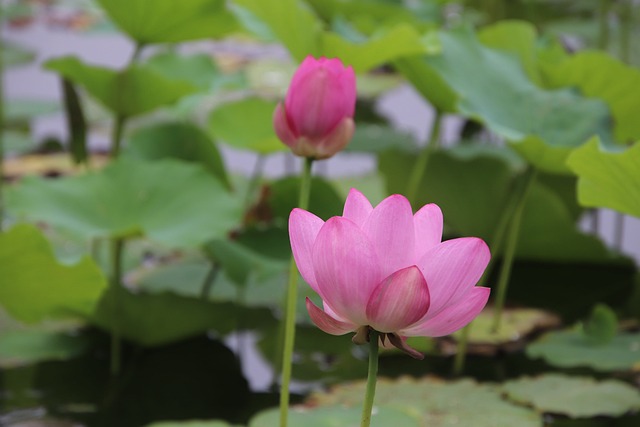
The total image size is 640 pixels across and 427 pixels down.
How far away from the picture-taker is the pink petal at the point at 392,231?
478 millimetres

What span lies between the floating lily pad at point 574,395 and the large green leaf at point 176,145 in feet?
1.62

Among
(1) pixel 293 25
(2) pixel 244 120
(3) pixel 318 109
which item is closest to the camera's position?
(3) pixel 318 109

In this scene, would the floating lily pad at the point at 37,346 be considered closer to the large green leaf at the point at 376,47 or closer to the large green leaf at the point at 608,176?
the large green leaf at the point at 376,47

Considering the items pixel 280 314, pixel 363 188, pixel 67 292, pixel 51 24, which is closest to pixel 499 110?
pixel 280 314

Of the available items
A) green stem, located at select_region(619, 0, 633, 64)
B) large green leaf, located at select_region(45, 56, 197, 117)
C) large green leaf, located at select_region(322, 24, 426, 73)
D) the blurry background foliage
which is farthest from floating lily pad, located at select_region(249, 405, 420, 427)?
green stem, located at select_region(619, 0, 633, 64)

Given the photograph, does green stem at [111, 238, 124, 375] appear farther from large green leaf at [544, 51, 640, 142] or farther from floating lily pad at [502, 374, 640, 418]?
large green leaf at [544, 51, 640, 142]

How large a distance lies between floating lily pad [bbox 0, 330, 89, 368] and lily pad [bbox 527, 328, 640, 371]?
1.85 ft

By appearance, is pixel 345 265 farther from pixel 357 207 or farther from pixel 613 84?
pixel 613 84

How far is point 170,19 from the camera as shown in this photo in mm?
1260

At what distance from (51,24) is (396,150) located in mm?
2092

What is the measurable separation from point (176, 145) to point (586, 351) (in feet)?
1.99

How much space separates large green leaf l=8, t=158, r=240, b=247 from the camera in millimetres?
1076

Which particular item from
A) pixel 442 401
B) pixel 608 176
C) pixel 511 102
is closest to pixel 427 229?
pixel 608 176

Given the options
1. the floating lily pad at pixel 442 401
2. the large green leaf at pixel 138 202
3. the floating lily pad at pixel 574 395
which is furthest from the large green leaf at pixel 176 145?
the floating lily pad at pixel 574 395
